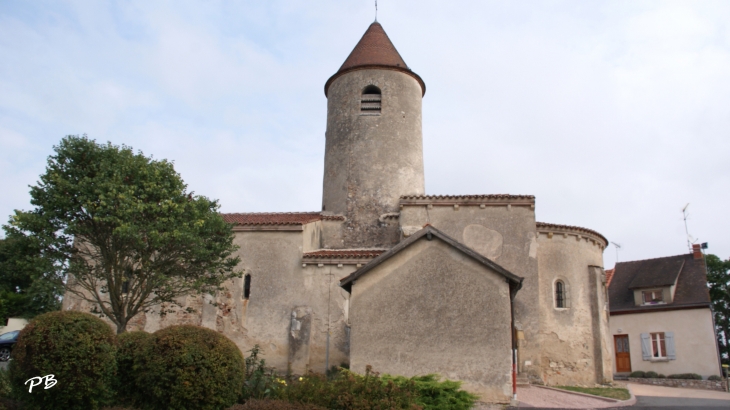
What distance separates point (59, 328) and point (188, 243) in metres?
6.26

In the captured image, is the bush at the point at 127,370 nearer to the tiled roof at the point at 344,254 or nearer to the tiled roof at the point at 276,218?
the tiled roof at the point at 344,254

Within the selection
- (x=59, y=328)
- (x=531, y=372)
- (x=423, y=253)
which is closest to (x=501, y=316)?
(x=423, y=253)

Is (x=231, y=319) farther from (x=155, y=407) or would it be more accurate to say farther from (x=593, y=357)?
(x=593, y=357)

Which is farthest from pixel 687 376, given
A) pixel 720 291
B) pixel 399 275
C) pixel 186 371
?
pixel 186 371

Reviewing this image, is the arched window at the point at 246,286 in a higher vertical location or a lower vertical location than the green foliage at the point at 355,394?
higher

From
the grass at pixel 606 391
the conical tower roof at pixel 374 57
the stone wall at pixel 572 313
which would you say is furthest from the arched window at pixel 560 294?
the conical tower roof at pixel 374 57

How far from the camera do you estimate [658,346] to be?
28.7 meters

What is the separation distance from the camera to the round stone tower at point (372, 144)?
22641 mm

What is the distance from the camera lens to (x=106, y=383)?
33.3ft

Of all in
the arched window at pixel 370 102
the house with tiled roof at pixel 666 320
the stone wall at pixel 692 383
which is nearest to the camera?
the arched window at pixel 370 102

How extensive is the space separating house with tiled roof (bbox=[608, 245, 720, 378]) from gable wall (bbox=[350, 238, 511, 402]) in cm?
1891

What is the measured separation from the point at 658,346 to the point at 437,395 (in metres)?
22.1

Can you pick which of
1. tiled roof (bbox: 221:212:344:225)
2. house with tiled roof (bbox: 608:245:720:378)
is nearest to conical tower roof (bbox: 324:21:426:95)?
tiled roof (bbox: 221:212:344:225)

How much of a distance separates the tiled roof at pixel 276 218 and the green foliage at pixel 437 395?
385 inches
